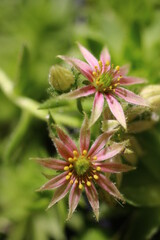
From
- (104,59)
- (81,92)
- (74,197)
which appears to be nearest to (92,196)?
(74,197)

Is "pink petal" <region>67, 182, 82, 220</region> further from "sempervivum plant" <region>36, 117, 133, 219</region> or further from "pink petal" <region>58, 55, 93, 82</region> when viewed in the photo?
"pink petal" <region>58, 55, 93, 82</region>

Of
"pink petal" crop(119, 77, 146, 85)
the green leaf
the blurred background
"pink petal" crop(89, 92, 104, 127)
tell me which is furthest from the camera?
the blurred background

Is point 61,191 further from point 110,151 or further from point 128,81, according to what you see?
point 128,81

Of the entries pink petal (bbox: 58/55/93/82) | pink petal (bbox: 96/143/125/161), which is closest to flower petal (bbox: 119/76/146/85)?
pink petal (bbox: 58/55/93/82)

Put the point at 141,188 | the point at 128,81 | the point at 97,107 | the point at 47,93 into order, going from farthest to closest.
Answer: the point at 47,93, the point at 141,188, the point at 128,81, the point at 97,107

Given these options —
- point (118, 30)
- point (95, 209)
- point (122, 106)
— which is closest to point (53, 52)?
point (118, 30)

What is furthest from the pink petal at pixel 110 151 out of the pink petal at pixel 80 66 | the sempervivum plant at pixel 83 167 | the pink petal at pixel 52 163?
the pink petal at pixel 80 66

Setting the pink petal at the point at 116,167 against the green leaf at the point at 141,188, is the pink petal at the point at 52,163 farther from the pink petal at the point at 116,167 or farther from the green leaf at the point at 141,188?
the green leaf at the point at 141,188
